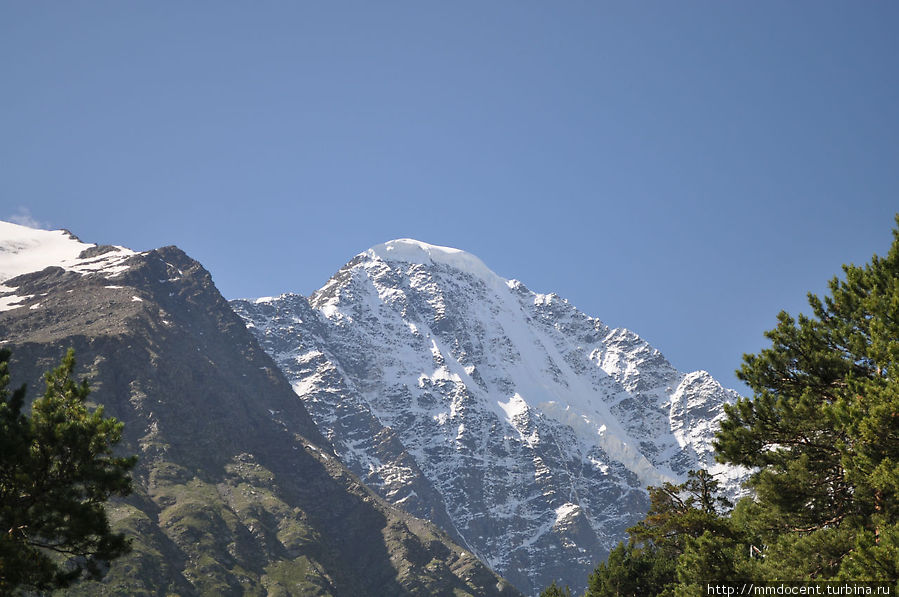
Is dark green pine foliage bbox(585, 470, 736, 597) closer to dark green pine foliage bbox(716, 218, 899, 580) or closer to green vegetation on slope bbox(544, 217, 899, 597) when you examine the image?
green vegetation on slope bbox(544, 217, 899, 597)

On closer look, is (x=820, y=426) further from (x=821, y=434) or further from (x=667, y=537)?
(x=667, y=537)

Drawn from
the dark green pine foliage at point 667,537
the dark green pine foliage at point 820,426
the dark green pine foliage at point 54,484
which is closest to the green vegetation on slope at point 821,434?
the dark green pine foliage at point 820,426

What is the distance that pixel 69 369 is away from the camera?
26.0m

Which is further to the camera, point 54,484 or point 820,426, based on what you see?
point 820,426

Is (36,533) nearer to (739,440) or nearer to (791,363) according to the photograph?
(739,440)

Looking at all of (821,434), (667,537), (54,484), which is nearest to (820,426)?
(821,434)

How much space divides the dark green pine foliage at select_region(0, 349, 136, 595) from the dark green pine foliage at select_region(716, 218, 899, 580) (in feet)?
80.0

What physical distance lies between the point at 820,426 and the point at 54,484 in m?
27.8

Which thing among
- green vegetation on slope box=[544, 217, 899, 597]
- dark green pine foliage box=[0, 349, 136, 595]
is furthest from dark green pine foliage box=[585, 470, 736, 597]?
→ dark green pine foliage box=[0, 349, 136, 595]

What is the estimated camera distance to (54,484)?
24.1m

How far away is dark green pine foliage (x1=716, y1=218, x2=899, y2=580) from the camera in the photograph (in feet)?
82.1

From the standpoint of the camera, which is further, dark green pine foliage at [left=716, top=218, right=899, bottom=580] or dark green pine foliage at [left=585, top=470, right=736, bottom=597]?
dark green pine foliage at [left=585, top=470, right=736, bottom=597]

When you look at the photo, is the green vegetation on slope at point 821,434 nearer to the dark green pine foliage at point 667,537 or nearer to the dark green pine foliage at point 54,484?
the dark green pine foliage at point 667,537

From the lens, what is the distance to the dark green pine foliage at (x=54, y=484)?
22938 millimetres
